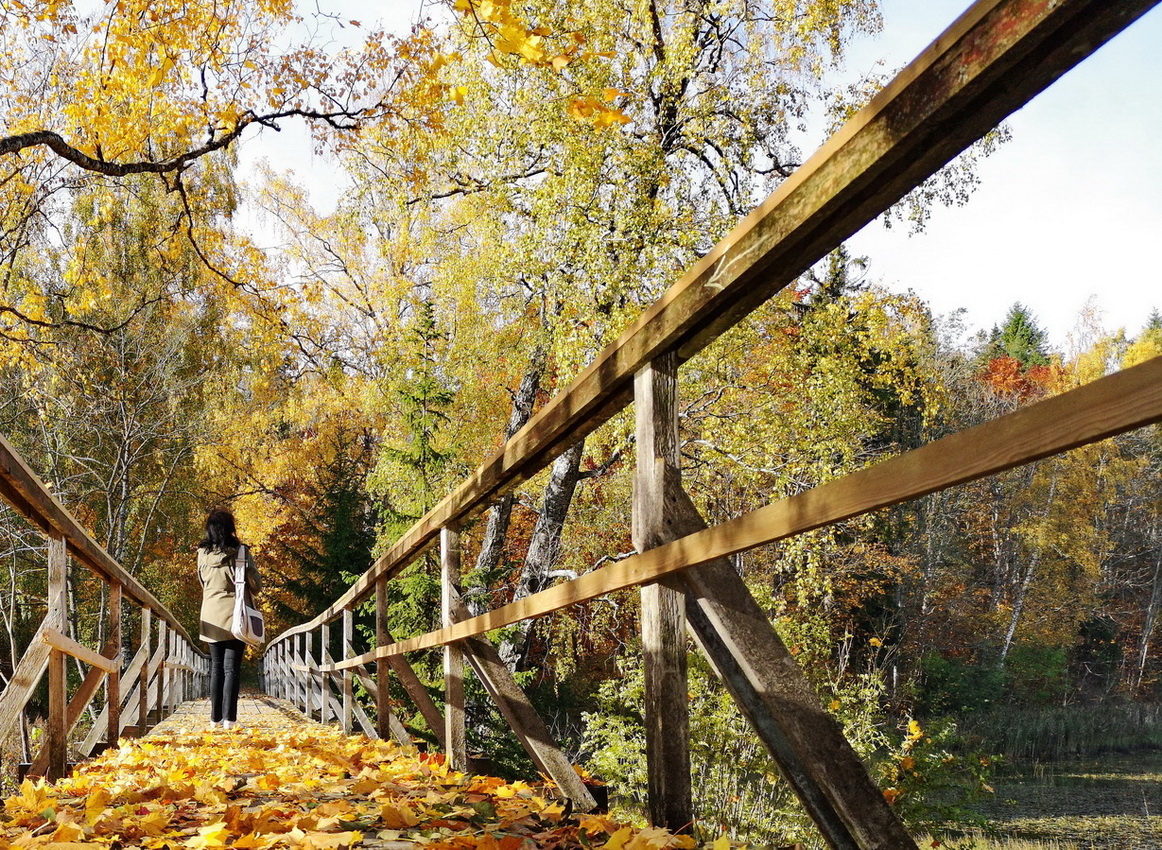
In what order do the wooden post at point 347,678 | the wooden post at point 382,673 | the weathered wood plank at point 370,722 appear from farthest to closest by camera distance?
the wooden post at point 347,678
the weathered wood plank at point 370,722
the wooden post at point 382,673

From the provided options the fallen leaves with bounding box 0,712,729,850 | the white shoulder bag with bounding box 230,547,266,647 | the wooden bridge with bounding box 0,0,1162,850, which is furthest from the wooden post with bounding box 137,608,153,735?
the wooden bridge with bounding box 0,0,1162,850

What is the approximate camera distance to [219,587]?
7469 millimetres

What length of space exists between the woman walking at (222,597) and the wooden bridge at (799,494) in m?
4.37

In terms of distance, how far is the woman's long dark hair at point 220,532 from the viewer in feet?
24.5

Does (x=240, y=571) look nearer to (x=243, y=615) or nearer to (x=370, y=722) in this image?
(x=243, y=615)

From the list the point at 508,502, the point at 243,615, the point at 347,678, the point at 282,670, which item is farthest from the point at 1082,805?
the point at 243,615

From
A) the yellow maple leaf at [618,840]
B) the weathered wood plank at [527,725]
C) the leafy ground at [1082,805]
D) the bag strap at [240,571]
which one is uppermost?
the bag strap at [240,571]

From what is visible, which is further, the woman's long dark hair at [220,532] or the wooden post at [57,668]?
the woman's long dark hair at [220,532]

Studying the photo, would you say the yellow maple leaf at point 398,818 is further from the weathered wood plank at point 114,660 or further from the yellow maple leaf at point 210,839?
the weathered wood plank at point 114,660

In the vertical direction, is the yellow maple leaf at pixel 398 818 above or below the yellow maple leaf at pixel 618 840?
below

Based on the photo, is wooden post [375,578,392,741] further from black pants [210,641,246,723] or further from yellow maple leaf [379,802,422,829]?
black pants [210,641,246,723]

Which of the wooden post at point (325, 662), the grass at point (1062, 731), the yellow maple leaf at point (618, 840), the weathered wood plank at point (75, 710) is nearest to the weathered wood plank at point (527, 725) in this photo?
the yellow maple leaf at point (618, 840)

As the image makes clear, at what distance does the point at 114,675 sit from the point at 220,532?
5.71 ft

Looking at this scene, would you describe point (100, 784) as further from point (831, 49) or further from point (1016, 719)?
point (1016, 719)
